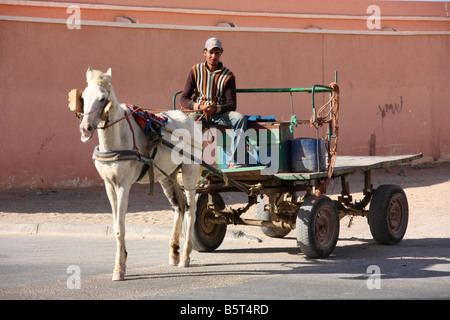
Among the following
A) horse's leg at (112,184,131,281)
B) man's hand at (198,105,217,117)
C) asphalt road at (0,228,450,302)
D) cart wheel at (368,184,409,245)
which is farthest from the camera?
cart wheel at (368,184,409,245)

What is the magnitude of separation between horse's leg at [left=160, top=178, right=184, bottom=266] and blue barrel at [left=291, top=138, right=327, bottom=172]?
144 cm

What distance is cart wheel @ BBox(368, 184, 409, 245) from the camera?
10398 mm

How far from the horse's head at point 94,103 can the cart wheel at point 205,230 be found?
2762mm

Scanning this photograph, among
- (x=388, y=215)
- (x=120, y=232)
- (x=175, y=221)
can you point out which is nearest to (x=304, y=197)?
(x=388, y=215)

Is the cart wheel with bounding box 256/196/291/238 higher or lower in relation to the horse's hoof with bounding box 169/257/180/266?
higher

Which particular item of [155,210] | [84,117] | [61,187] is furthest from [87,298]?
[61,187]

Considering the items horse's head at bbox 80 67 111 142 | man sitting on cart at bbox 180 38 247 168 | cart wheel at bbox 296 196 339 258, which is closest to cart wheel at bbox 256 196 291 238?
cart wheel at bbox 296 196 339 258

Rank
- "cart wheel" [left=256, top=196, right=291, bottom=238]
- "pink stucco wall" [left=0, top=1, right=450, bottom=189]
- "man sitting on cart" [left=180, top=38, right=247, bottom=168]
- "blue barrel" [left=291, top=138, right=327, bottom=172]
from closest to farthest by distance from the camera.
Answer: "man sitting on cart" [left=180, top=38, right=247, bottom=168] → "blue barrel" [left=291, top=138, right=327, bottom=172] → "cart wheel" [left=256, top=196, right=291, bottom=238] → "pink stucco wall" [left=0, top=1, right=450, bottom=189]

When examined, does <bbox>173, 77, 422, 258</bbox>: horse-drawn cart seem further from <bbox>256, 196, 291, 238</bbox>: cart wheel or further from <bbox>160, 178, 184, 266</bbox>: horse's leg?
<bbox>256, 196, 291, 238</bbox>: cart wheel

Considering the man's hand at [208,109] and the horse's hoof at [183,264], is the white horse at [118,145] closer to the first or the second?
the horse's hoof at [183,264]

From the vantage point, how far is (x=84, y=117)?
7562 millimetres

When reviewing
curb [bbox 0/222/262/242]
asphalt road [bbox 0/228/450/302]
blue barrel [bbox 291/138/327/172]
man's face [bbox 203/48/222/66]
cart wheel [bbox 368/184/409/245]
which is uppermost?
man's face [bbox 203/48/222/66]

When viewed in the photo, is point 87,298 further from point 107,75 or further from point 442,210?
point 442,210
